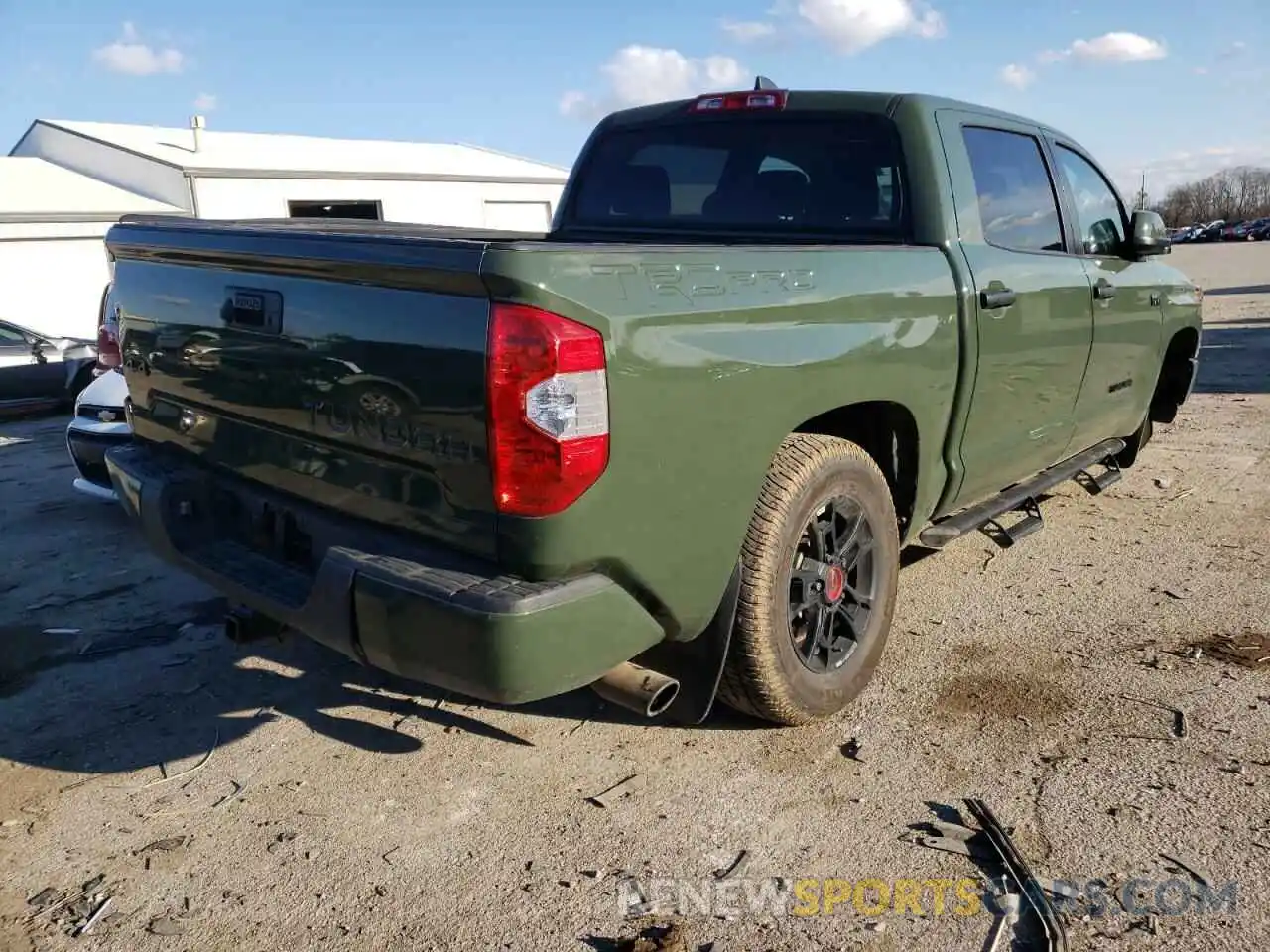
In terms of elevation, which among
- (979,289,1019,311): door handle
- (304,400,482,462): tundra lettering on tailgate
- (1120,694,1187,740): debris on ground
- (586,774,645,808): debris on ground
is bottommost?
(586,774,645,808): debris on ground

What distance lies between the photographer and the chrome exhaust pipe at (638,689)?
2.59 m

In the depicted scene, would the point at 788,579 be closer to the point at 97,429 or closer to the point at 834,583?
the point at 834,583

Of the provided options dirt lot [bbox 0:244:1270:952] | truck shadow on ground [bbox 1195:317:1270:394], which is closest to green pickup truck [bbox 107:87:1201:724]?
dirt lot [bbox 0:244:1270:952]

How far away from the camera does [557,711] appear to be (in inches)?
135

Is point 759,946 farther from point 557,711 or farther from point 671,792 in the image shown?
point 557,711

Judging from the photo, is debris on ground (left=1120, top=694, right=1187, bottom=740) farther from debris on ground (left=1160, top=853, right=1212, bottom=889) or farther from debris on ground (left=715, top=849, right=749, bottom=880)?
debris on ground (left=715, top=849, right=749, bottom=880)

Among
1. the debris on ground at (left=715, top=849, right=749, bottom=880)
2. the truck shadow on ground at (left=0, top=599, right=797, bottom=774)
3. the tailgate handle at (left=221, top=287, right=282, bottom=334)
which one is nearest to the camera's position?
the debris on ground at (left=715, top=849, right=749, bottom=880)

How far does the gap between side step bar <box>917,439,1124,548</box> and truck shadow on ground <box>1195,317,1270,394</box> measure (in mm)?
4778

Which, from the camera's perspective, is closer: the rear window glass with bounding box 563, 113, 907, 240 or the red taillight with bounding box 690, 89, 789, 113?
the rear window glass with bounding box 563, 113, 907, 240

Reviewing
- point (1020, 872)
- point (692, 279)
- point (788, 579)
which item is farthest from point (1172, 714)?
point (692, 279)

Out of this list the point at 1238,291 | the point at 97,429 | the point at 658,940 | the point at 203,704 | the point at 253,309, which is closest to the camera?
the point at 658,940

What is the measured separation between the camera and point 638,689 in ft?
8.54

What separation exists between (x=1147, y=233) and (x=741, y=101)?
215cm

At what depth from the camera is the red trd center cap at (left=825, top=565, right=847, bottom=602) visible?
124 inches
